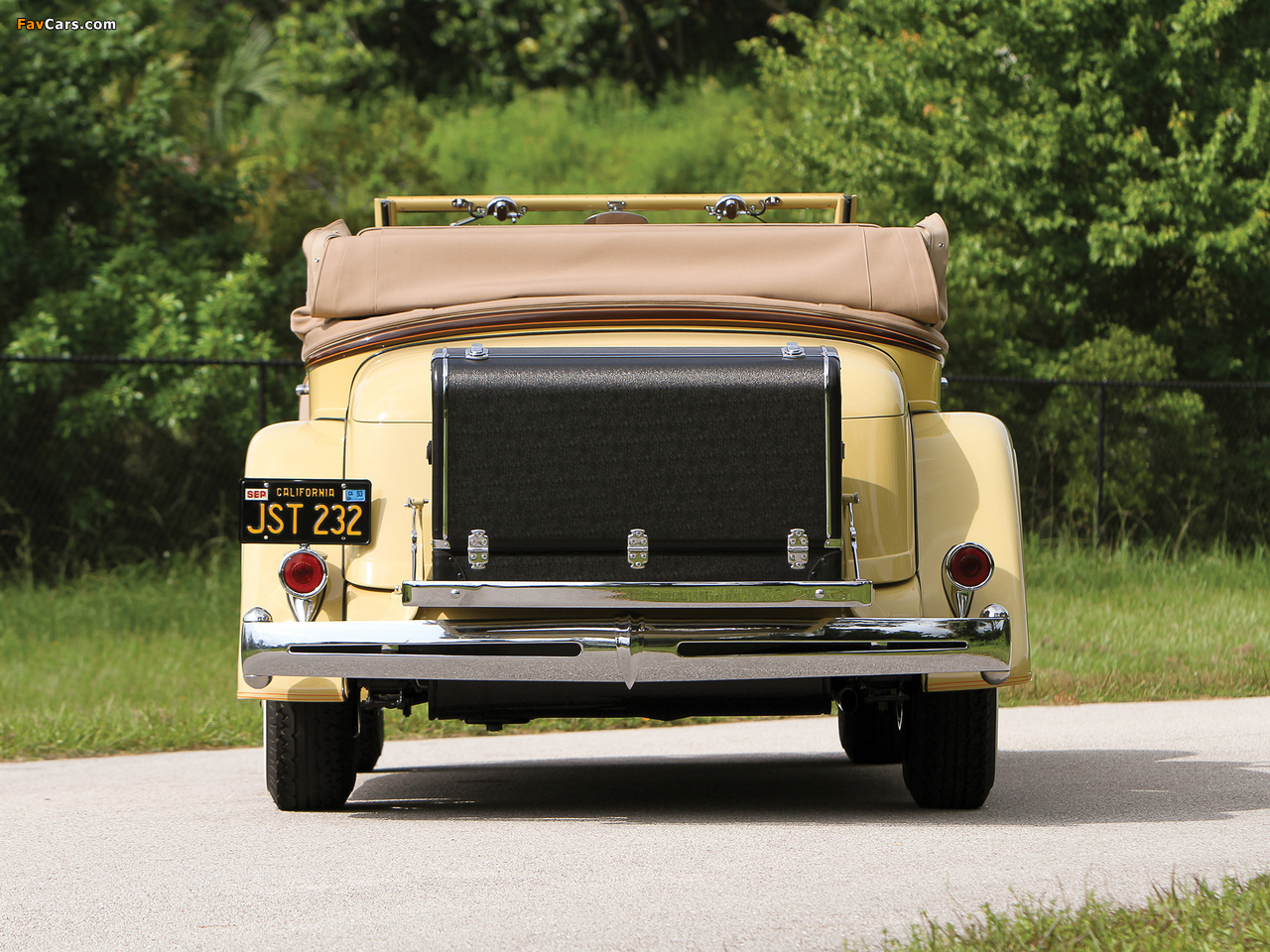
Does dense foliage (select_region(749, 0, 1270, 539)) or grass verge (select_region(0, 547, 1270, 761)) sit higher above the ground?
dense foliage (select_region(749, 0, 1270, 539))

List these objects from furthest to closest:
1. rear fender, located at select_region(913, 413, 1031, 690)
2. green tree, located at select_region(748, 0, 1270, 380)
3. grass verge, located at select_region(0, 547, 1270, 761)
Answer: green tree, located at select_region(748, 0, 1270, 380) < grass verge, located at select_region(0, 547, 1270, 761) < rear fender, located at select_region(913, 413, 1031, 690)

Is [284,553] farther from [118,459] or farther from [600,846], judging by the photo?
[118,459]

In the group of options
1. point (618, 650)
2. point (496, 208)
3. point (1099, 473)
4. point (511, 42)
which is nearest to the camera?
point (618, 650)

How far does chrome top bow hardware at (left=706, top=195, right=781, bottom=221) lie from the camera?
26.0 ft

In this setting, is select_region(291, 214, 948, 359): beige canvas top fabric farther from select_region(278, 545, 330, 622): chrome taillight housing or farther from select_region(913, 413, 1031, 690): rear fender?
select_region(278, 545, 330, 622): chrome taillight housing

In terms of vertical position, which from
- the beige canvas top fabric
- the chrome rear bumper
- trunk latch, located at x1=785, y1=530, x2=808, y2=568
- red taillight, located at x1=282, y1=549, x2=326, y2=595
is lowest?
the chrome rear bumper

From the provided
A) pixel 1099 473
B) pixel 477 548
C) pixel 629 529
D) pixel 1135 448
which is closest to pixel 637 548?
pixel 629 529

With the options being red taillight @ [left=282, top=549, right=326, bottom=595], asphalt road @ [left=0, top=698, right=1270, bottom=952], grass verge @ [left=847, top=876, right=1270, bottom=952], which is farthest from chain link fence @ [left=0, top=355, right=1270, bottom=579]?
grass verge @ [left=847, top=876, right=1270, bottom=952]

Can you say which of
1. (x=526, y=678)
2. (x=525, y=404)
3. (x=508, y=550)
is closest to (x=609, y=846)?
(x=526, y=678)

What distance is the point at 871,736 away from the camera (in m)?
7.50

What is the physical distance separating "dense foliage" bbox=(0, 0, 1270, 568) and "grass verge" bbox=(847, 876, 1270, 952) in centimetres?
1207

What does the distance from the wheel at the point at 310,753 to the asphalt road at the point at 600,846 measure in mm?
97

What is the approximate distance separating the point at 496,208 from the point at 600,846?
3.53 meters

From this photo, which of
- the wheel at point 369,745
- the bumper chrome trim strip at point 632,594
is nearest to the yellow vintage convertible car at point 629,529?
the bumper chrome trim strip at point 632,594
